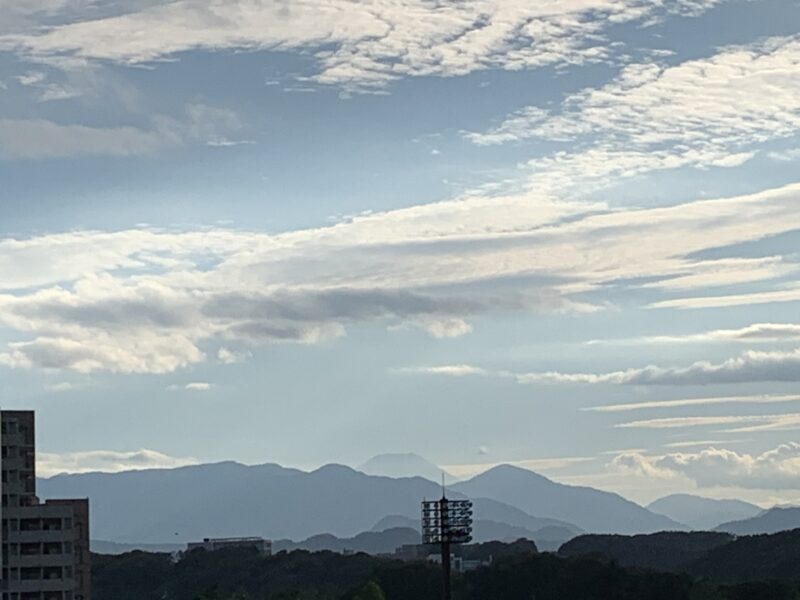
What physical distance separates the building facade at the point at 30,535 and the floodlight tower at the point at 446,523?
4436cm

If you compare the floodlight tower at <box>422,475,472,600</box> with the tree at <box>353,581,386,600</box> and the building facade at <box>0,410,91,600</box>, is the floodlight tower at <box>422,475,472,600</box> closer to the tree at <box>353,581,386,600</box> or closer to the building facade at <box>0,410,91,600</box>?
the tree at <box>353,581,386,600</box>

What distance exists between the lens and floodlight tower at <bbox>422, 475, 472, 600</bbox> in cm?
11725

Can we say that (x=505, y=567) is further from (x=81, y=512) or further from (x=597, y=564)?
(x=81, y=512)

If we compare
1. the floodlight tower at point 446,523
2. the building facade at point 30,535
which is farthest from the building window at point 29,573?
the floodlight tower at point 446,523

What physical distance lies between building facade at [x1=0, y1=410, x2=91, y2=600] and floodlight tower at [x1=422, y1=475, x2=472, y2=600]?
146 feet

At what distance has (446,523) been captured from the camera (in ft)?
385

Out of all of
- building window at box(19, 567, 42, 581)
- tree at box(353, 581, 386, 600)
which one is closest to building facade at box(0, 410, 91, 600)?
building window at box(19, 567, 42, 581)

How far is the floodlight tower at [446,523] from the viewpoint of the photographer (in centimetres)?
11725

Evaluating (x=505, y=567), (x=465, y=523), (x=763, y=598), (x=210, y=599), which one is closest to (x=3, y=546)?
(x=210, y=599)

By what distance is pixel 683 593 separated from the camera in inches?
6462

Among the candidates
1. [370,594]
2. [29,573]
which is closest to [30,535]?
[29,573]

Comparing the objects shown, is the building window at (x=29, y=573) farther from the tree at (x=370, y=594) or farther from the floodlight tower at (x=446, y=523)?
the floodlight tower at (x=446, y=523)

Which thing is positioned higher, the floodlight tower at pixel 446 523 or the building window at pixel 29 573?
the floodlight tower at pixel 446 523

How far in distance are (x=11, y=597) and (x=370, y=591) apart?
1449 inches
